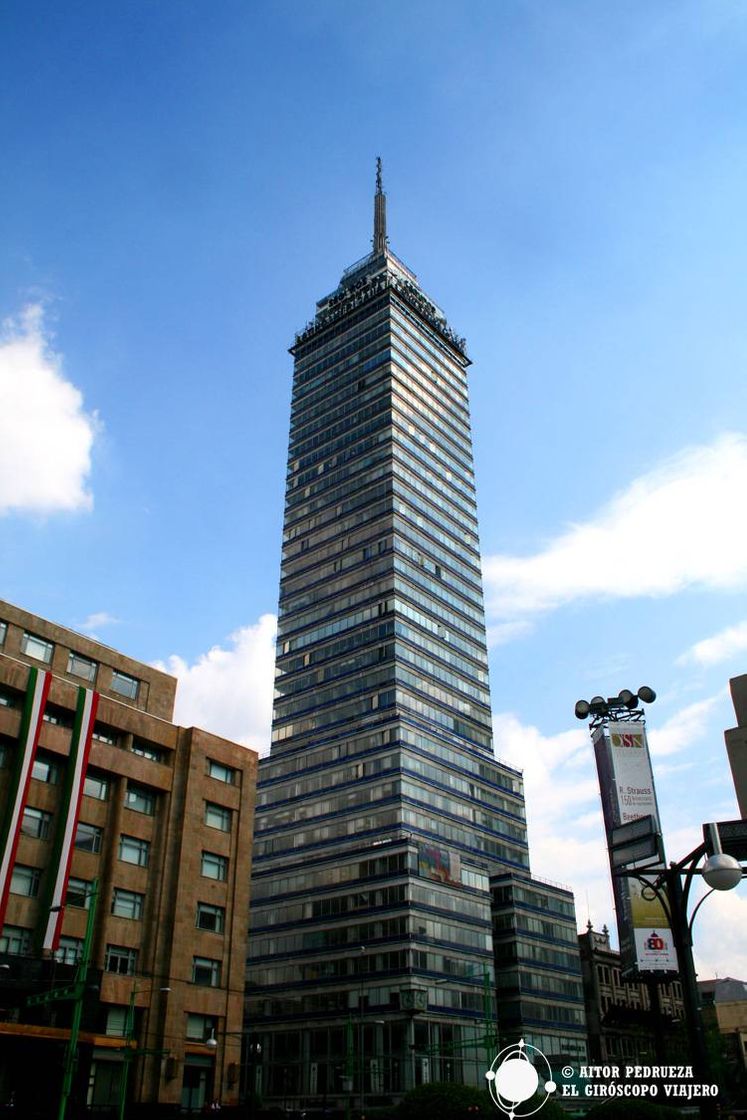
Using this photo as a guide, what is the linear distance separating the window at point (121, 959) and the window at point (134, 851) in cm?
479

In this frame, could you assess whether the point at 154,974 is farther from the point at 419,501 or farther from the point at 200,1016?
the point at 419,501

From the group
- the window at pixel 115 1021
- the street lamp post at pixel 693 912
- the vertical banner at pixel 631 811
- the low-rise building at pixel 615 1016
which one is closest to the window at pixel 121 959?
the window at pixel 115 1021

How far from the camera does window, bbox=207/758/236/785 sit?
61812mm

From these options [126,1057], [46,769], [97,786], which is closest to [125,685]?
[97,786]

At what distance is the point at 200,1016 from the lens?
181 ft

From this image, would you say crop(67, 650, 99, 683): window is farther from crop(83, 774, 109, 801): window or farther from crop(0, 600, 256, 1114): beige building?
crop(83, 774, 109, 801): window

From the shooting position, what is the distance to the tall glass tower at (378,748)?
90.4 meters

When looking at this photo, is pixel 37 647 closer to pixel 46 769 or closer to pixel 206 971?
pixel 46 769

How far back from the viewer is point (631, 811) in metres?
79.9

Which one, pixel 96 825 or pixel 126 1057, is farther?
pixel 96 825

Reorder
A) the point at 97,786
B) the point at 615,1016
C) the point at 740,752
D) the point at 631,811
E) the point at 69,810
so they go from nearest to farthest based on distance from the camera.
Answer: the point at 740,752, the point at 69,810, the point at 97,786, the point at 631,811, the point at 615,1016

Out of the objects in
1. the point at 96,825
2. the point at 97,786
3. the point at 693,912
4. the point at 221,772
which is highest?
the point at 221,772

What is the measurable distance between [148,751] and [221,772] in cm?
577

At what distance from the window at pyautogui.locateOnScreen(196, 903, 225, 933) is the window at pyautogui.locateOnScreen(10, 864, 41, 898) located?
11.3 meters
